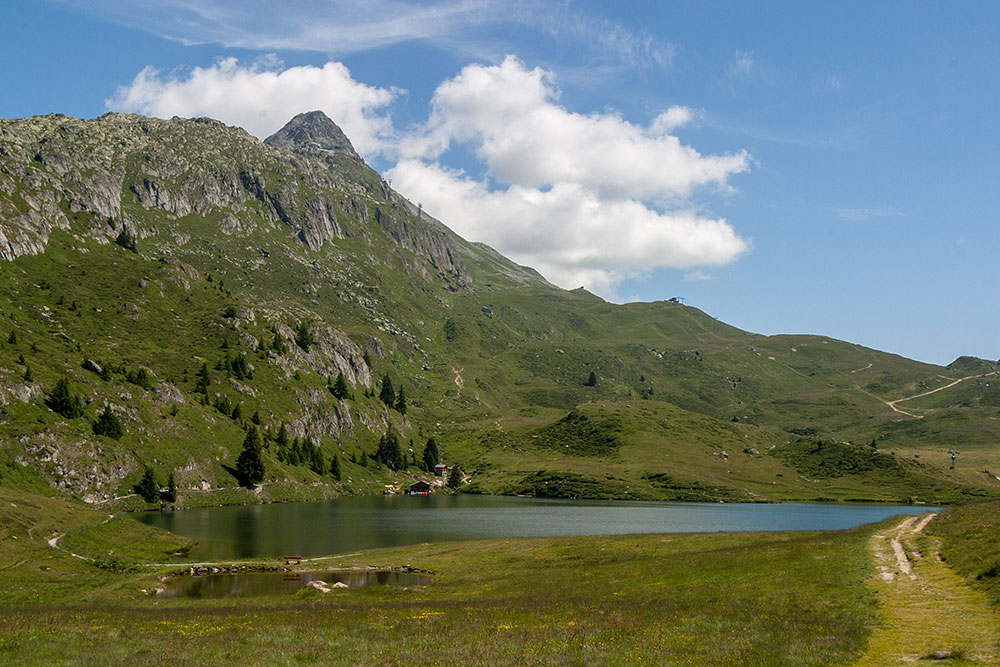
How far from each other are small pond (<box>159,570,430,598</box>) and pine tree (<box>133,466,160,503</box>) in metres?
90.0

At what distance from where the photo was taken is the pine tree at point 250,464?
183750mm

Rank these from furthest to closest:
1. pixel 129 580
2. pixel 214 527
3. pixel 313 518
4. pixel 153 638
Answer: pixel 313 518 → pixel 214 527 → pixel 129 580 → pixel 153 638

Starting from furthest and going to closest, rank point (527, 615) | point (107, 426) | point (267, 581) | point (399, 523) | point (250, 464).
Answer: point (250, 464)
point (107, 426)
point (399, 523)
point (267, 581)
point (527, 615)

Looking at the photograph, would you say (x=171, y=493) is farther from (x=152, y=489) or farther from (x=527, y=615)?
(x=527, y=615)

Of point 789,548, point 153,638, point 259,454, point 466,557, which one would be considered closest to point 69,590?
point 153,638

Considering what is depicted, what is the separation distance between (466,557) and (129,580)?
38.2m

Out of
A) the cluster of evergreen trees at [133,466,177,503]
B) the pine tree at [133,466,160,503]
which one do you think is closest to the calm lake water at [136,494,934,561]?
the cluster of evergreen trees at [133,466,177,503]

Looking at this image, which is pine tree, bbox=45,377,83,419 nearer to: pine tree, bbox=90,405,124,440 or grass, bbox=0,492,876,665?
pine tree, bbox=90,405,124,440

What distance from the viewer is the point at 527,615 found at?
39.6 meters

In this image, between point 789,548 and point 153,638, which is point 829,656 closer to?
point 153,638

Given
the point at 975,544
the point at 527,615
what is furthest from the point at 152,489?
the point at 975,544

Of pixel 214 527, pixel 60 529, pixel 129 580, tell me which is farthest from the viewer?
pixel 214 527

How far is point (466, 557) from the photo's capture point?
83188 millimetres

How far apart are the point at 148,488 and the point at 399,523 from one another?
2456 inches
